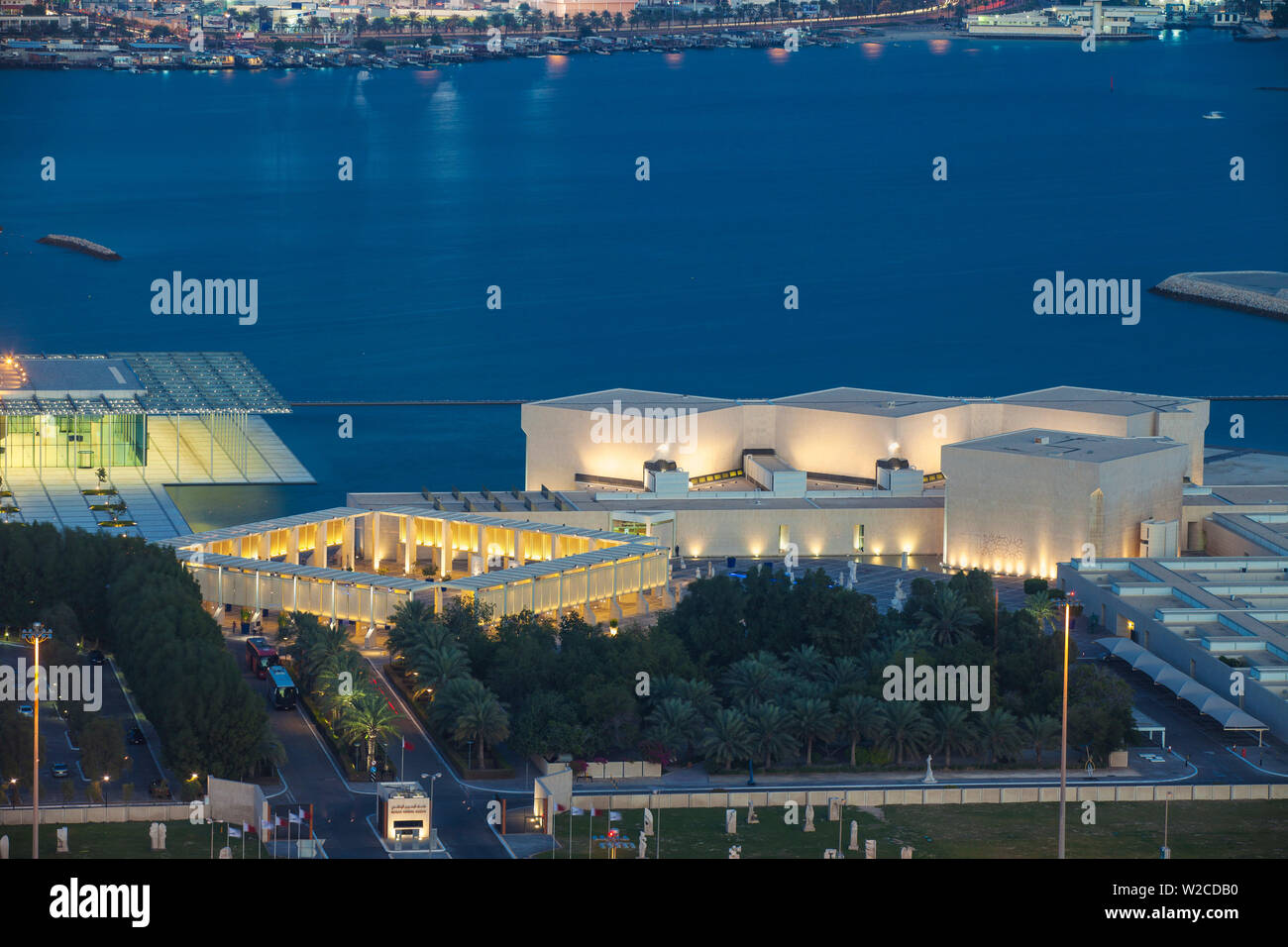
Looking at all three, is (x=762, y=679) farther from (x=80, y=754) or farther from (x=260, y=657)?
(x=80, y=754)

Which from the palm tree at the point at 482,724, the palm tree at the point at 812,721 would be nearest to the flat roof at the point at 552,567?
the palm tree at the point at 482,724

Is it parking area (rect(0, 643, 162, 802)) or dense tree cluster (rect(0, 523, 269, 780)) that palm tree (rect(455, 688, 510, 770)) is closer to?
dense tree cluster (rect(0, 523, 269, 780))

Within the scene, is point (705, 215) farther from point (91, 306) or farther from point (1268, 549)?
point (1268, 549)

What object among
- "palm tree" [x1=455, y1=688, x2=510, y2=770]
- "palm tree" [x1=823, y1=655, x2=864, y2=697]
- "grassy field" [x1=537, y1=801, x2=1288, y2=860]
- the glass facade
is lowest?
"grassy field" [x1=537, y1=801, x2=1288, y2=860]

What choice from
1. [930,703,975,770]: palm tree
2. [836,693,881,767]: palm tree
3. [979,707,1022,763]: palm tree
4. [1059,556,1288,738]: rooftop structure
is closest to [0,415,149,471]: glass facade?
[1059,556,1288,738]: rooftop structure

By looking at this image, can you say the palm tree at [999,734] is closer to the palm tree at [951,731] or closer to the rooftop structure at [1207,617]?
the palm tree at [951,731]

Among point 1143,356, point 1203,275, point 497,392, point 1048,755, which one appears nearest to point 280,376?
point 497,392

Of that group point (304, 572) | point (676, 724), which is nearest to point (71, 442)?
point (304, 572)

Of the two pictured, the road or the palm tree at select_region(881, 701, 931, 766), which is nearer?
the road
